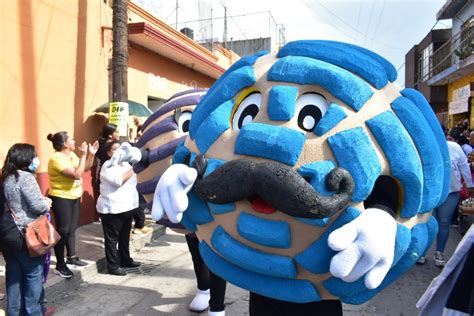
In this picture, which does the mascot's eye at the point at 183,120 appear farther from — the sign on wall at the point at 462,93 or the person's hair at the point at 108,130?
the sign on wall at the point at 462,93

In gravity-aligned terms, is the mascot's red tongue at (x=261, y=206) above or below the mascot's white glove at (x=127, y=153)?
below

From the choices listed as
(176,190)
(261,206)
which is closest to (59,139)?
(176,190)

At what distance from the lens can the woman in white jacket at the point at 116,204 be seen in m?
4.59

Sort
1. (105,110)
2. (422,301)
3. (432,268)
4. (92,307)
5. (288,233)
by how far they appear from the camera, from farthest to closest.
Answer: (105,110), (432,268), (92,307), (422,301), (288,233)

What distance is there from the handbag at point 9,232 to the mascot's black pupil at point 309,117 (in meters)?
2.55

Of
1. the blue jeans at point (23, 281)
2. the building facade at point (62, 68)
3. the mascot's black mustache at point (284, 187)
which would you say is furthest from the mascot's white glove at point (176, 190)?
the building facade at point (62, 68)

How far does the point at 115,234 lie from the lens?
16.1 feet

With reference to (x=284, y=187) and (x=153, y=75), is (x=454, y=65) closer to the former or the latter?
(x=153, y=75)

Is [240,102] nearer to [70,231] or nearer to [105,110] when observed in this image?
[70,231]

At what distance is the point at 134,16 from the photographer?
853 cm

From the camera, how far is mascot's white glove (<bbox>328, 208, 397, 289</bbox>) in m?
1.52

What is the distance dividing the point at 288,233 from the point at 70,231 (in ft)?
12.0

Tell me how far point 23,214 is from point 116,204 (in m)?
1.41

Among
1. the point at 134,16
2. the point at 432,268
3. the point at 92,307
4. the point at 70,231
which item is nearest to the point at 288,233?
the point at 92,307
